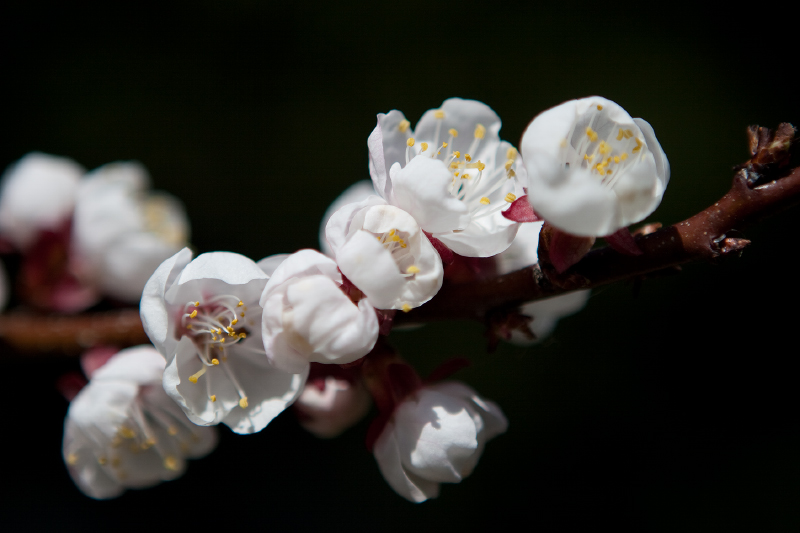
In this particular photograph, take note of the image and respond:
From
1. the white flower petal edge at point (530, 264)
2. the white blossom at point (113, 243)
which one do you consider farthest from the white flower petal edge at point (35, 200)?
the white flower petal edge at point (530, 264)

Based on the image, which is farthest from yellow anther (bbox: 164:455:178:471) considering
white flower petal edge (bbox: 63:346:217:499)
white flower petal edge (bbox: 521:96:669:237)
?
white flower petal edge (bbox: 521:96:669:237)

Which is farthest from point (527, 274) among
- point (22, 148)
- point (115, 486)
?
point (22, 148)

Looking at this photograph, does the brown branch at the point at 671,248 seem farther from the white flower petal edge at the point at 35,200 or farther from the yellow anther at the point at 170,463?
the white flower petal edge at the point at 35,200

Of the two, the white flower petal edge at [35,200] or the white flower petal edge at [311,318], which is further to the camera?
the white flower petal edge at [35,200]

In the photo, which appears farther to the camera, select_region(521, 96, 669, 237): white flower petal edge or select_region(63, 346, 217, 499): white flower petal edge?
select_region(63, 346, 217, 499): white flower petal edge

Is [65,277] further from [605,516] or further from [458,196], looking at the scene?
[605,516]

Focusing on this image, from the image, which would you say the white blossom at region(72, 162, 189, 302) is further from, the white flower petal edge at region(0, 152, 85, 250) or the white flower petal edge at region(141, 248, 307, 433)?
the white flower petal edge at region(141, 248, 307, 433)
